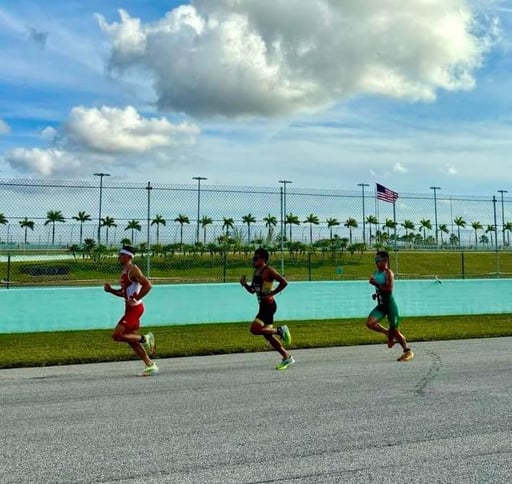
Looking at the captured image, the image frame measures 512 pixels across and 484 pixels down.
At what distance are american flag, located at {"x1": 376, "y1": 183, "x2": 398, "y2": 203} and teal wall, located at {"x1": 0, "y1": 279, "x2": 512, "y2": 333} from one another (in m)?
3.14

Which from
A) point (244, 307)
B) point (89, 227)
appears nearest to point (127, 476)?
point (244, 307)

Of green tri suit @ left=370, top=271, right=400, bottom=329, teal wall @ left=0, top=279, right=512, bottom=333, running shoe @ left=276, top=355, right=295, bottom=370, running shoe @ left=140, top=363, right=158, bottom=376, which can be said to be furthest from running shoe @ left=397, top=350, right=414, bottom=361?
teal wall @ left=0, top=279, right=512, bottom=333

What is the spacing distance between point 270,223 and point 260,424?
12.0 metres

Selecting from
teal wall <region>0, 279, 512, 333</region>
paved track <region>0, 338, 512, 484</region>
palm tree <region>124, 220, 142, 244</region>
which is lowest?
paved track <region>0, 338, 512, 484</region>

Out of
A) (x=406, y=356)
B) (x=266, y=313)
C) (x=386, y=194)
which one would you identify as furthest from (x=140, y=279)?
(x=386, y=194)

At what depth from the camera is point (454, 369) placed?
816 cm

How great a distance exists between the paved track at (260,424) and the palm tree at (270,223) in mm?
8438

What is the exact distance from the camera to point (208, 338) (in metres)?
11.8

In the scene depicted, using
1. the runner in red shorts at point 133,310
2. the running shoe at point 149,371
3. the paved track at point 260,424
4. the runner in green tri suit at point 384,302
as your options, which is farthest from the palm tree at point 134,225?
the running shoe at point 149,371

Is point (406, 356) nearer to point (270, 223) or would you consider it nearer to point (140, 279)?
point (140, 279)

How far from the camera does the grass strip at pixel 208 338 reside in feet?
32.0

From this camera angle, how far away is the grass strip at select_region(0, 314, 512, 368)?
32.0 ft

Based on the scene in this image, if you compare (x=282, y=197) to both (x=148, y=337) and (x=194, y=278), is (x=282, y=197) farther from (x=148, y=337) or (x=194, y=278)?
(x=148, y=337)

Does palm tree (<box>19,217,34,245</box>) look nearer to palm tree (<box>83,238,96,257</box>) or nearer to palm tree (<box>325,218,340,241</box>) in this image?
palm tree (<box>83,238,96,257</box>)
